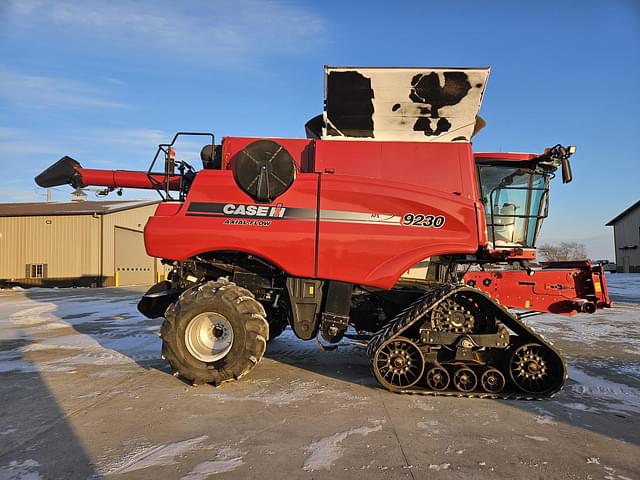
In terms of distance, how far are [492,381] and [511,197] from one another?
7.82ft

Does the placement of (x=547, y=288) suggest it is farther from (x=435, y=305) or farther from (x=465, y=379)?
(x=435, y=305)

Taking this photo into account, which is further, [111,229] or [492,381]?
[111,229]

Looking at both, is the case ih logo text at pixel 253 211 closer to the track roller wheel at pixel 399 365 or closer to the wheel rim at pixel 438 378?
the track roller wheel at pixel 399 365

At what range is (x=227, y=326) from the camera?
204 inches

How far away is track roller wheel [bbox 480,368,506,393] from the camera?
184 inches

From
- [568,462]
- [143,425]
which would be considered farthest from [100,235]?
[568,462]

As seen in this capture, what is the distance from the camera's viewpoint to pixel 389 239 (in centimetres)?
505

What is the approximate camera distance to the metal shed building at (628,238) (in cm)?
4629

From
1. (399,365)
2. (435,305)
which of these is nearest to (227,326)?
(399,365)

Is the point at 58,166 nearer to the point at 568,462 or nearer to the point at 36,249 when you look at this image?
the point at 568,462

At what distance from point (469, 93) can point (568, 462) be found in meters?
4.08

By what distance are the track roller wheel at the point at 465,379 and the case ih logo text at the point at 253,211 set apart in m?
2.72

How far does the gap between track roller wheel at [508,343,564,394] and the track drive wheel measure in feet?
9.25

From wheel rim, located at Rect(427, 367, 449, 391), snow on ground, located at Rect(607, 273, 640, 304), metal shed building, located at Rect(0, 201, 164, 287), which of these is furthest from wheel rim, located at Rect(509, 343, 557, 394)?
metal shed building, located at Rect(0, 201, 164, 287)
